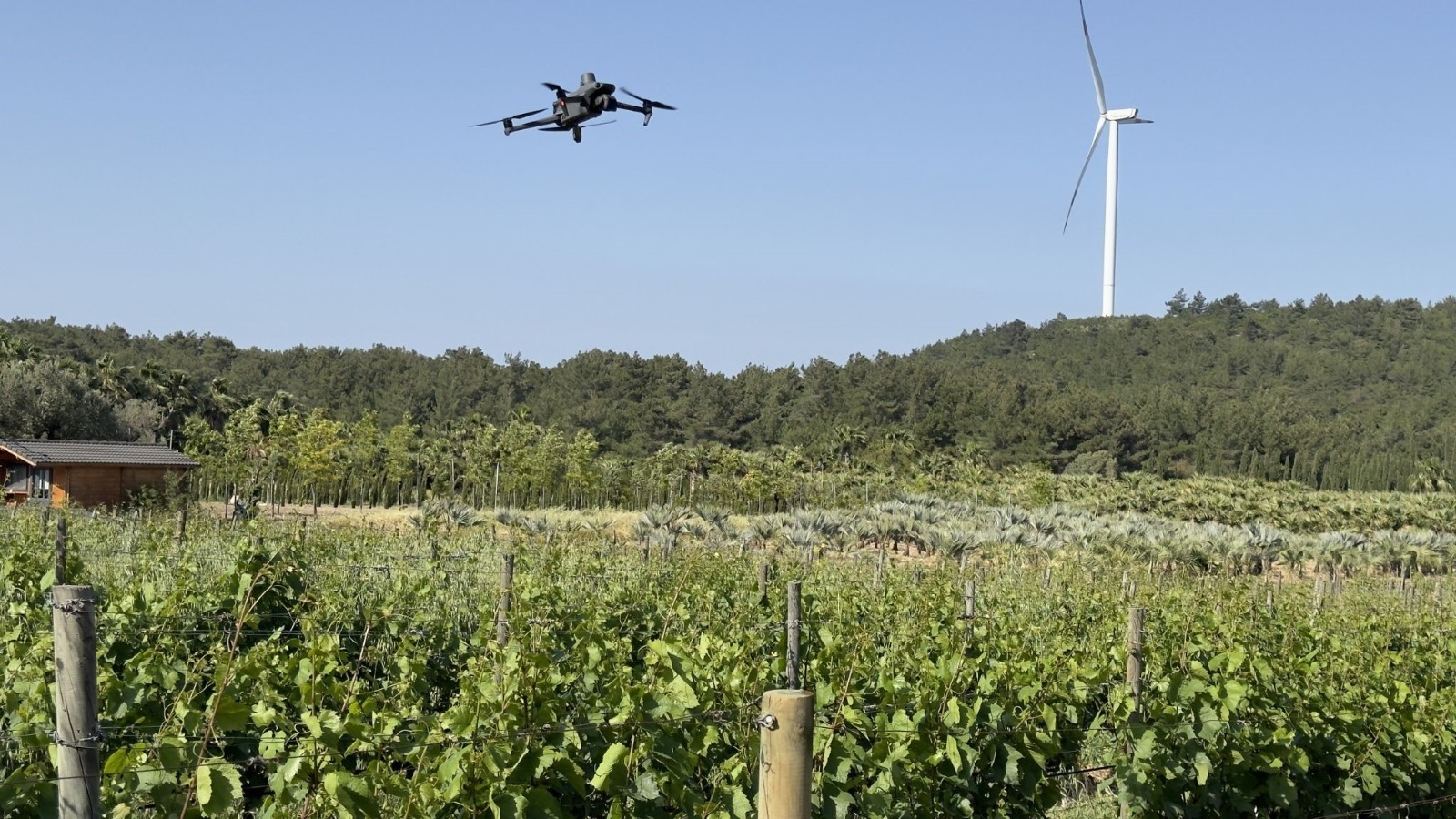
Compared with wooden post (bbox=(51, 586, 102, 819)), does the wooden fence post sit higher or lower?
lower

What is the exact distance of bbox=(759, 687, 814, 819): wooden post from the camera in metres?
2.95

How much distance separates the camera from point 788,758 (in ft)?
9.68

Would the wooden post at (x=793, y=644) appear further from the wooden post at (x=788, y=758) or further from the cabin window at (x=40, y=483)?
the cabin window at (x=40, y=483)

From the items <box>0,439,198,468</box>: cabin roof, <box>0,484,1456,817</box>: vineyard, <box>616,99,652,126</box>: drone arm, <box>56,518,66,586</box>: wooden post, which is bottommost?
<box>0,484,1456,817</box>: vineyard

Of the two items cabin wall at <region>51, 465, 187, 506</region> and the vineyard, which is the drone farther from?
cabin wall at <region>51, 465, 187, 506</region>

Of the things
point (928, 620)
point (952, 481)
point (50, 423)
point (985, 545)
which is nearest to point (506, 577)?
point (928, 620)

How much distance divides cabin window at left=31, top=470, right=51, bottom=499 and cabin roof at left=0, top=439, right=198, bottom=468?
54 centimetres

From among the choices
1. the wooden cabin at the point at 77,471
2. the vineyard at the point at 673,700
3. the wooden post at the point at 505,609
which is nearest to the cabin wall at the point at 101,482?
the wooden cabin at the point at 77,471

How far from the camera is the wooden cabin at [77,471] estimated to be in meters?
34.0

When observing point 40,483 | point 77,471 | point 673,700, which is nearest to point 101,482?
point 77,471

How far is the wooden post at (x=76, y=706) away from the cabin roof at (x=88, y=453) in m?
35.2

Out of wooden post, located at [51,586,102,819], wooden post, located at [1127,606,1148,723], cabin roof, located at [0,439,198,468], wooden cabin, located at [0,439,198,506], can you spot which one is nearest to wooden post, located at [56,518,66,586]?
wooden post, located at [51,586,102,819]

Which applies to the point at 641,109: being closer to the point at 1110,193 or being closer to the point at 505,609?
the point at 505,609

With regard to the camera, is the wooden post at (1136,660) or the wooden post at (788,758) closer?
the wooden post at (788,758)
